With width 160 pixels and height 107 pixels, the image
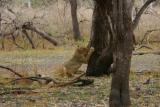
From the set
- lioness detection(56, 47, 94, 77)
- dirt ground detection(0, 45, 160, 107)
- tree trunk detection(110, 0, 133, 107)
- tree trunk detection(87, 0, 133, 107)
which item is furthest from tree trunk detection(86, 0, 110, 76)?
tree trunk detection(110, 0, 133, 107)

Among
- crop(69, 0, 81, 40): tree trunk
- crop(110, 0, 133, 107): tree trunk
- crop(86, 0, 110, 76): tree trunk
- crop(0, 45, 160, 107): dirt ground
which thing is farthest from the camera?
crop(69, 0, 81, 40): tree trunk

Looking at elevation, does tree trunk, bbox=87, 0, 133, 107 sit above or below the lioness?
above

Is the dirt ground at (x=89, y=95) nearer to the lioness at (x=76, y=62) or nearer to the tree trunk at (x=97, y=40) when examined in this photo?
the tree trunk at (x=97, y=40)

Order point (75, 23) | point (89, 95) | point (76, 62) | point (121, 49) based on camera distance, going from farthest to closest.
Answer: point (75, 23) → point (76, 62) → point (89, 95) → point (121, 49)

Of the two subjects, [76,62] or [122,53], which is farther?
[76,62]

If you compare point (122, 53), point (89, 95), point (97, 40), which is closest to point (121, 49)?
point (122, 53)

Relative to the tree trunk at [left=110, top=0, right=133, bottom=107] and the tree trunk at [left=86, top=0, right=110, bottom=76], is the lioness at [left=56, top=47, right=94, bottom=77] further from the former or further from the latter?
the tree trunk at [left=110, top=0, right=133, bottom=107]

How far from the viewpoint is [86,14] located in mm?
29766

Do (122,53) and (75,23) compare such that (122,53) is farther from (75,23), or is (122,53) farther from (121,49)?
(75,23)

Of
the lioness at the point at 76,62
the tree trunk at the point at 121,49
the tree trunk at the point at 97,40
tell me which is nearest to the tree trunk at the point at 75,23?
the lioness at the point at 76,62

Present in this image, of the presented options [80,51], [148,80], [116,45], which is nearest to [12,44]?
[80,51]

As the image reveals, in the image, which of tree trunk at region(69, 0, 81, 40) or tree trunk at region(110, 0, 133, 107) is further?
tree trunk at region(69, 0, 81, 40)

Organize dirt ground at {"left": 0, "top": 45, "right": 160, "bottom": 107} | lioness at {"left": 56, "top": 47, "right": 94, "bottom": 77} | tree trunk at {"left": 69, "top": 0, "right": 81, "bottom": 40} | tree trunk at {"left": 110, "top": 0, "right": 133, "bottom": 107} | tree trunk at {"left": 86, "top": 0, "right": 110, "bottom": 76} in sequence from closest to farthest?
tree trunk at {"left": 110, "top": 0, "right": 133, "bottom": 107}, dirt ground at {"left": 0, "top": 45, "right": 160, "bottom": 107}, tree trunk at {"left": 86, "top": 0, "right": 110, "bottom": 76}, lioness at {"left": 56, "top": 47, "right": 94, "bottom": 77}, tree trunk at {"left": 69, "top": 0, "right": 81, "bottom": 40}

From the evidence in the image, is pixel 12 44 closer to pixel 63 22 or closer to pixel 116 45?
pixel 63 22
